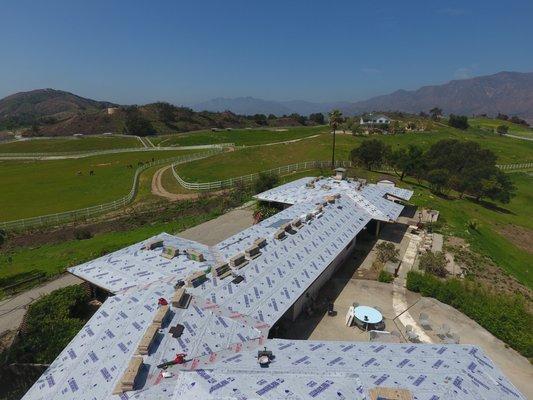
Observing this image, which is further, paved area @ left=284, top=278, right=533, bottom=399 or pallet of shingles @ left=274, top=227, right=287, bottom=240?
pallet of shingles @ left=274, top=227, right=287, bottom=240

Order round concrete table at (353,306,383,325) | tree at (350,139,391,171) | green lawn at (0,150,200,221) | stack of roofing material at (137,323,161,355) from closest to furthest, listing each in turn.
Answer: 1. stack of roofing material at (137,323,161,355)
2. round concrete table at (353,306,383,325)
3. green lawn at (0,150,200,221)
4. tree at (350,139,391,171)

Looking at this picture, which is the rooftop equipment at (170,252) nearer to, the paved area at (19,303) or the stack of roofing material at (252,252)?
the stack of roofing material at (252,252)

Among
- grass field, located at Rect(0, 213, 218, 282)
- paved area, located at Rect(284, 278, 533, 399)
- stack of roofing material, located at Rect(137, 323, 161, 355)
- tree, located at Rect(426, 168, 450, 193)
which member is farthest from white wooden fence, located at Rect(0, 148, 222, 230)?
tree, located at Rect(426, 168, 450, 193)

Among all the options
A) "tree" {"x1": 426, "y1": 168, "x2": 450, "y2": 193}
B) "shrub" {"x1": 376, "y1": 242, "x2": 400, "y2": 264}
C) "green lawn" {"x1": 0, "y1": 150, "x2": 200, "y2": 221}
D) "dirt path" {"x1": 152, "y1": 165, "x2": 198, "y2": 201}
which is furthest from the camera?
"tree" {"x1": 426, "y1": 168, "x2": 450, "y2": 193}

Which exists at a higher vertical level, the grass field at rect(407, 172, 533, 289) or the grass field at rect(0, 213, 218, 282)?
the grass field at rect(0, 213, 218, 282)

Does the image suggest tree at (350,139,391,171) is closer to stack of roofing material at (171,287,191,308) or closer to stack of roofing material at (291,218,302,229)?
stack of roofing material at (291,218,302,229)

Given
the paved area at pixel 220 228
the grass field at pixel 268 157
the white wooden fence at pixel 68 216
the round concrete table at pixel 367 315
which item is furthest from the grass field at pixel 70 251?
the round concrete table at pixel 367 315

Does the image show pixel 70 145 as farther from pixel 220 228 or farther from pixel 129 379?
pixel 129 379
